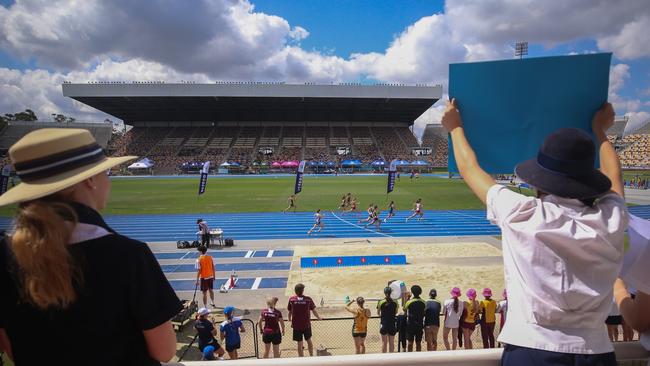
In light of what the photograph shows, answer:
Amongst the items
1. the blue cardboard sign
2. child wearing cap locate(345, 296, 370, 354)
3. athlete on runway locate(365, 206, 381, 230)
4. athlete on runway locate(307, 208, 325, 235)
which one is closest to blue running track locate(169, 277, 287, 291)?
child wearing cap locate(345, 296, 370, 354)

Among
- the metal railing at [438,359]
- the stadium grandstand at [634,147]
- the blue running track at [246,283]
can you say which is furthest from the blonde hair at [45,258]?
the stadium grandstand at [634,147]

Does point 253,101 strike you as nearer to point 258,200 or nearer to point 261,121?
point 261,121

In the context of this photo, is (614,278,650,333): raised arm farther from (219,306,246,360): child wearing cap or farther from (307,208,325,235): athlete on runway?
(307,208,325,235): athlete on runway

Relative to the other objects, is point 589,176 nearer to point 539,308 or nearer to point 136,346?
point 539,308

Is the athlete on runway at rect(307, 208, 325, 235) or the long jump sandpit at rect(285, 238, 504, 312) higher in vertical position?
the athlete on runway at rect(307, 208, 325, 235)

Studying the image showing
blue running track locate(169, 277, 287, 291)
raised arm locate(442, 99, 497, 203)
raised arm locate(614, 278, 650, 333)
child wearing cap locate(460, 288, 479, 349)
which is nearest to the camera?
raised arm locate(614, 278, 650, 333)

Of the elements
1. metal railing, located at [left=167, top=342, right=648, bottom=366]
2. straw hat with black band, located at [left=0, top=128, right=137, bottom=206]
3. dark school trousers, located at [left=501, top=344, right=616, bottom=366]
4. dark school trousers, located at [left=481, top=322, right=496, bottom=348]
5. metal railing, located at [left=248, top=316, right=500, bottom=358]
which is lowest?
metal railing, located at [left=248, top=316, right=500, bottom=358]

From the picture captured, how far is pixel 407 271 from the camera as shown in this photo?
10188 millimetres

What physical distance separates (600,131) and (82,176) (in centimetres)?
240

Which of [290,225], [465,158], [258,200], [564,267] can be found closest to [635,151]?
[258,200]

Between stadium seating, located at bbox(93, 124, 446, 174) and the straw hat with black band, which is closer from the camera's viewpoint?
the straw hat with black band

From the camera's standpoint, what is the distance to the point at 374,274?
9.93 metres

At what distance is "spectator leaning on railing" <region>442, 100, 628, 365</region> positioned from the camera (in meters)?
1.17

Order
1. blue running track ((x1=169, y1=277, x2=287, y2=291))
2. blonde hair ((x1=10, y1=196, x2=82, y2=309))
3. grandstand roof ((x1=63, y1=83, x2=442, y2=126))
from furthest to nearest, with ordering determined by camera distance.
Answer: grandstand roof ((x1=63, y1=83, x2=442, y2=126)) → blue running track ((x1=169, y1=277, x2=287, y2=291)) → blonde hair ((x1=10, y1=196, x2=82, y2=309))
